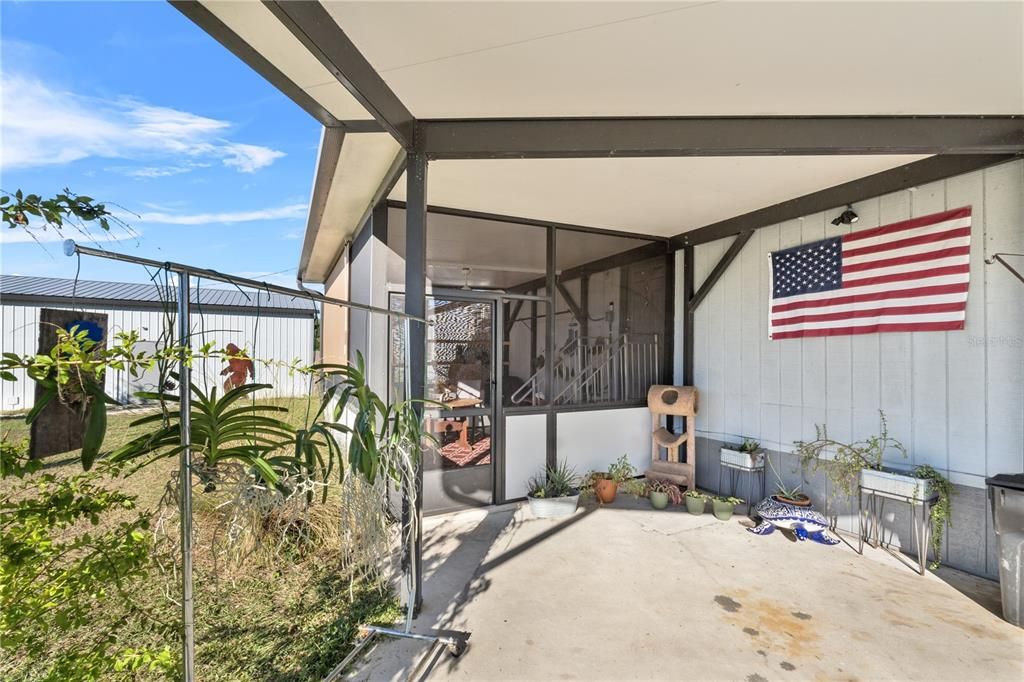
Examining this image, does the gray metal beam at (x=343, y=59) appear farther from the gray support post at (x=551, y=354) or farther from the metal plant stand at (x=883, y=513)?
the metal plant stand at (x=883, y=513)

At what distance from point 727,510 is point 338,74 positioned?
14.0 ft

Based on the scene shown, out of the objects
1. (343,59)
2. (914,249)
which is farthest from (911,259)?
(343,59)

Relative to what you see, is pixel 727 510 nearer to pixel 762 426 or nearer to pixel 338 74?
pixel 762 426

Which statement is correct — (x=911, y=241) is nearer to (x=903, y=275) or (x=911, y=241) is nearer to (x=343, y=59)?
(x=903, y=275)

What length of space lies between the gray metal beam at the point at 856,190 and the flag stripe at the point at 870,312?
879 mm

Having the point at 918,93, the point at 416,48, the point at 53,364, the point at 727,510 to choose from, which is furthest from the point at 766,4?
the point at 727,510

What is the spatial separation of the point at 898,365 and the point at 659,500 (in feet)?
7.18

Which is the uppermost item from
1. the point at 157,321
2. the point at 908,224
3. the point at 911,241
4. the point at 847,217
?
the point at 847,217

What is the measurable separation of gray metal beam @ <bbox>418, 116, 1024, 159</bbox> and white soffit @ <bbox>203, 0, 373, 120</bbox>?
19.3 inches

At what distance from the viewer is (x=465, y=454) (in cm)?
425

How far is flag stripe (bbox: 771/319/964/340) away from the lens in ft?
10.6

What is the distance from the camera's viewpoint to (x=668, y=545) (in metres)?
3.55

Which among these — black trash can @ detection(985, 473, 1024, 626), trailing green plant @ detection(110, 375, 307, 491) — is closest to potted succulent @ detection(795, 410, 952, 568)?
black trash can @ detection(985, 473, 1024, 626)

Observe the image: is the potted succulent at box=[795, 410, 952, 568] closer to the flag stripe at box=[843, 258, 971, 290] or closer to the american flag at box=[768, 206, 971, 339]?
the american flag at box=[768, 206, 971, 339]
